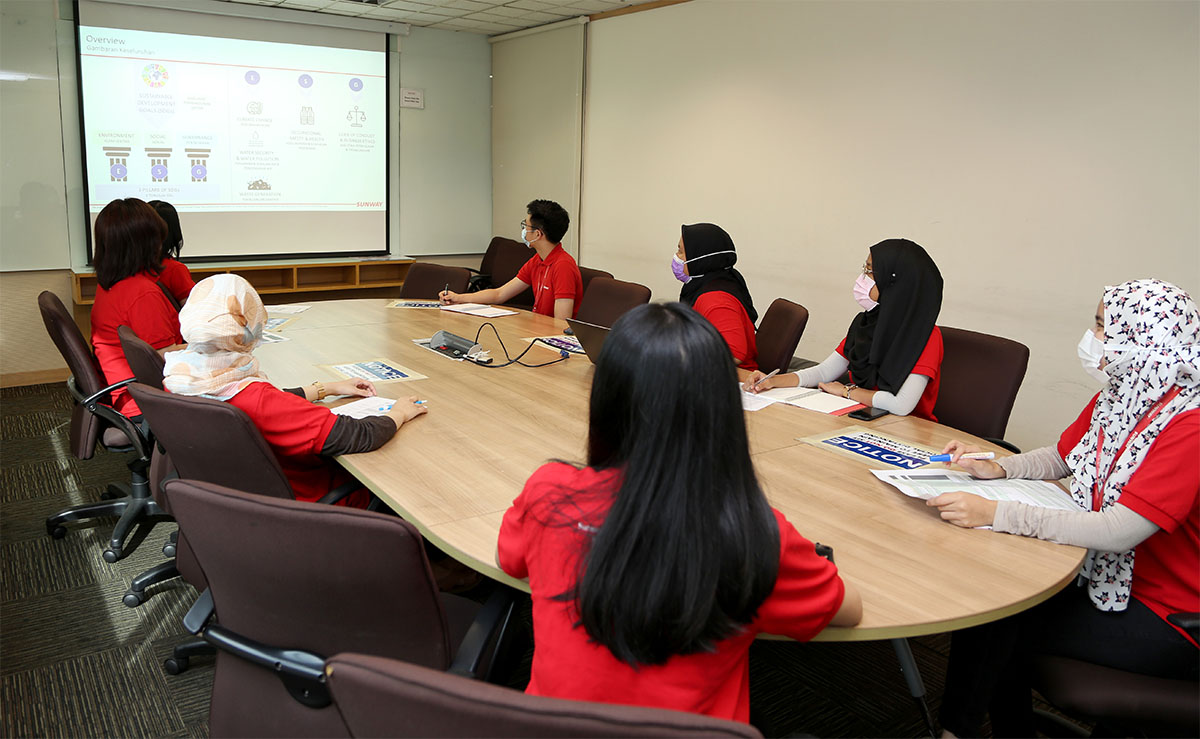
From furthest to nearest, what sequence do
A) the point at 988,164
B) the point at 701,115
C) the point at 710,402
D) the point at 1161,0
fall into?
the point at 701,115
the point at 988,164
the point at 1161,0
the point at 710,402

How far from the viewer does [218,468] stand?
1.96m

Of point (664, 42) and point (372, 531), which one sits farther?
point (664, 42)

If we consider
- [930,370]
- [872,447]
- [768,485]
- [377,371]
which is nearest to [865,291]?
[930,370]

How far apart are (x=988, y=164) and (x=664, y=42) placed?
8.58 feet

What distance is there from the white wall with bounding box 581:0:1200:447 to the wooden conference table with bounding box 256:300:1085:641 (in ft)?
5.36

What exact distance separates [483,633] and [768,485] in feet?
2.66

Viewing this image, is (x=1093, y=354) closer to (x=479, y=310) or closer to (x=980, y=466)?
(x=980, y=466)

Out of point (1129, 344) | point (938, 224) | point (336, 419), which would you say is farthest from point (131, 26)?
point (1129, 344)

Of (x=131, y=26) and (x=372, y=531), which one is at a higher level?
(x=131, y=26)

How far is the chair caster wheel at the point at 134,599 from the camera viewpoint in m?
2.77

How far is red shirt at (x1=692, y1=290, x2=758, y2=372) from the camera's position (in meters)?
3.25

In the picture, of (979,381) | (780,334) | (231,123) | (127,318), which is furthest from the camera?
(231,123)

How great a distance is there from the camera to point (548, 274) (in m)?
4.61

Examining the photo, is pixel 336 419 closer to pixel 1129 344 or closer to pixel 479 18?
pixel 1129 344
